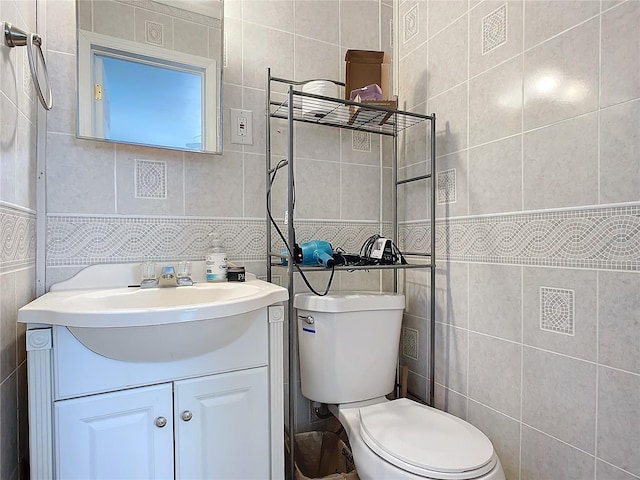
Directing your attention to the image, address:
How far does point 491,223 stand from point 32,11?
1556 millimetres

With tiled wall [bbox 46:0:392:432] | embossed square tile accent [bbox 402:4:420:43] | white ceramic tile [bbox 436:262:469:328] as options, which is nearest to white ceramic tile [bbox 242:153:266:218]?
tiled wall [bbox 46:0:392:432]

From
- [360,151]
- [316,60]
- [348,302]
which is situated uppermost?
[316,60]

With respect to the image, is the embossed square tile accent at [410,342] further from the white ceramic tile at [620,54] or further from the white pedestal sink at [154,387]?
the white ceramic tile at [620,54]

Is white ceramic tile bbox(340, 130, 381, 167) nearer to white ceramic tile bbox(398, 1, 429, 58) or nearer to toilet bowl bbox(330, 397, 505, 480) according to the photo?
white ceramic tile bbox(398, 1, 429, 58)

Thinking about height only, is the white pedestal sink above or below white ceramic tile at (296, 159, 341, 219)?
below

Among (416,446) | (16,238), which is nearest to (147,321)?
A: (16,238)

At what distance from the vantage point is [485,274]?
1.25 meters

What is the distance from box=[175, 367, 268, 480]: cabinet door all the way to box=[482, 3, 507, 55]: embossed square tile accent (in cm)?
127

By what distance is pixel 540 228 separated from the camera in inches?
42.3

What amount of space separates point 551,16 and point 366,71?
2.09 ft

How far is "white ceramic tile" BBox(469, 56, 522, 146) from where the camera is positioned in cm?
115

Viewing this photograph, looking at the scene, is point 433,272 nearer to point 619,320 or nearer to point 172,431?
point 619,320

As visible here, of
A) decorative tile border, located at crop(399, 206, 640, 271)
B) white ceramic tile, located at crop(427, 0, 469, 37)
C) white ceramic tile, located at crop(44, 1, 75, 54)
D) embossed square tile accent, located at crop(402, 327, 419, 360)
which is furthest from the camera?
embossed square tile accent, located at crop(402, 327, 419, 360)

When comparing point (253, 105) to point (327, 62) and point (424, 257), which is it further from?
point (424, 257)
